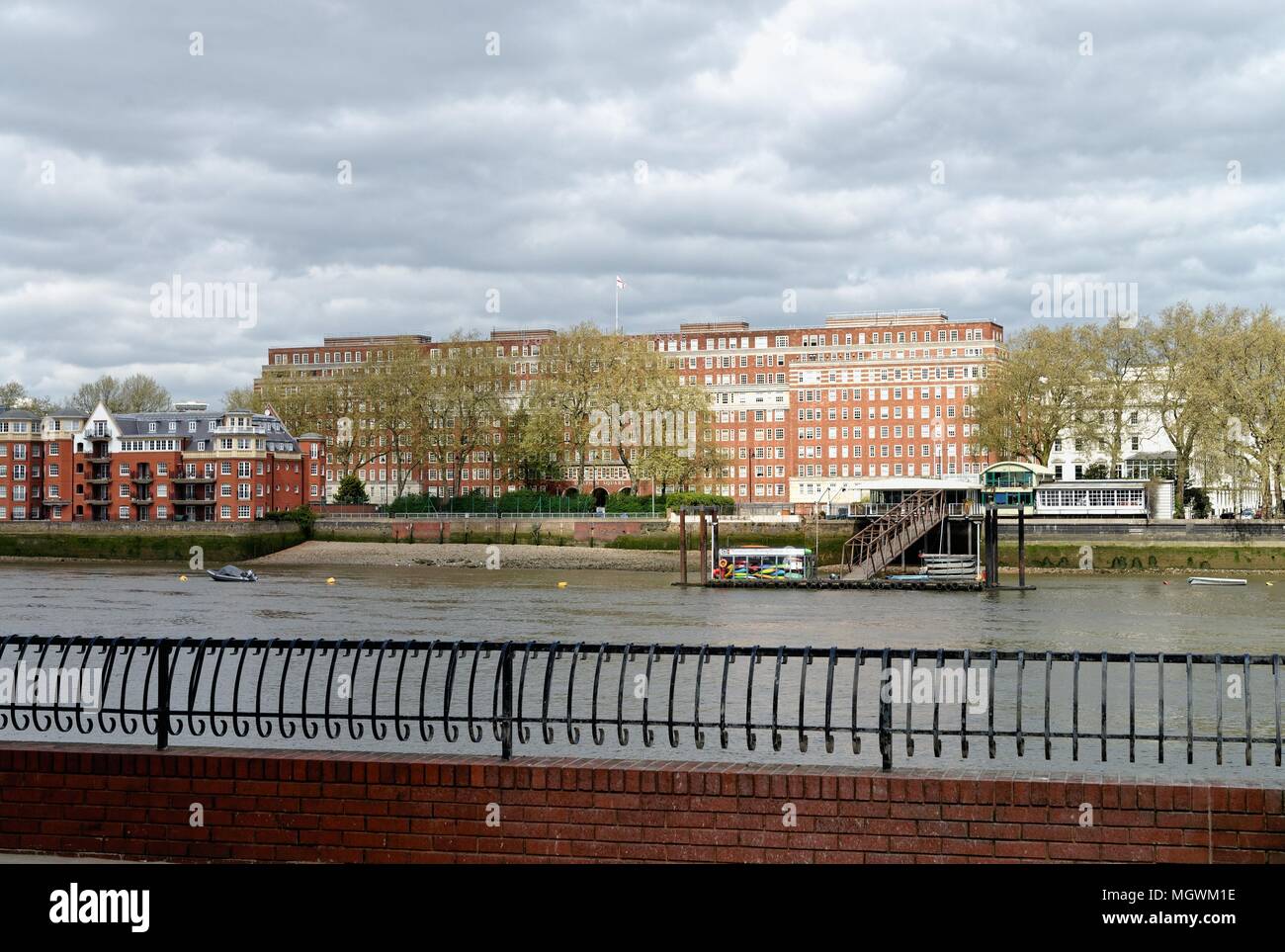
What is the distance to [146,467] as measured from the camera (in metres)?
116

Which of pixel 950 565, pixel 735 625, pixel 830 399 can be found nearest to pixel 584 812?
pixel 735 625

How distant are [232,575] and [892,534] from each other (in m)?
39.9

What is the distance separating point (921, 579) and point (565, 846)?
65.9 m

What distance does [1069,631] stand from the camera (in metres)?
49.5

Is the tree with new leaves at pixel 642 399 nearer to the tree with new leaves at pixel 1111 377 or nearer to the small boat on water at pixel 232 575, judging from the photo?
the tree with new leaves at pixel 1111 377

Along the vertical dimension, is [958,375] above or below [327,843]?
above

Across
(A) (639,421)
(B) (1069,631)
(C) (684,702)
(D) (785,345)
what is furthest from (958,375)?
(C) (684,702)

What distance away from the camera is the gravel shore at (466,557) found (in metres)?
101

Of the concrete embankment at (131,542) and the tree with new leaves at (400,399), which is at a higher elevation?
the tree with new leaves at (400,399)

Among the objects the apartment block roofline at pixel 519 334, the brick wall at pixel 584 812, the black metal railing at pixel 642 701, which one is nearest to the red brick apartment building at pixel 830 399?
the apartment block roofline at pixel 519 334

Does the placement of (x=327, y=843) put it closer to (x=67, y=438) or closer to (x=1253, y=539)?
(x=1253, y=539)

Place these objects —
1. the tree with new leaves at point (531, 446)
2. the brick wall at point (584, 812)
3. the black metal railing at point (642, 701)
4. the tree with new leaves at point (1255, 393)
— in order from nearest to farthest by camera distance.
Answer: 1. the brick wall at point (584, 812)
2. the black metal railing at point (642, 701)
3. the tree with new leaves at point (1255, 393)
4. the tree with new leaves at point (531, 446)

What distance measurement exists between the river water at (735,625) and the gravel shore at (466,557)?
694 centimetres

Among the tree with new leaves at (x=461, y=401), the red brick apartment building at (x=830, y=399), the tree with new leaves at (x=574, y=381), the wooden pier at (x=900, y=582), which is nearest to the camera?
the wooden pier at (x=900, y=582)
